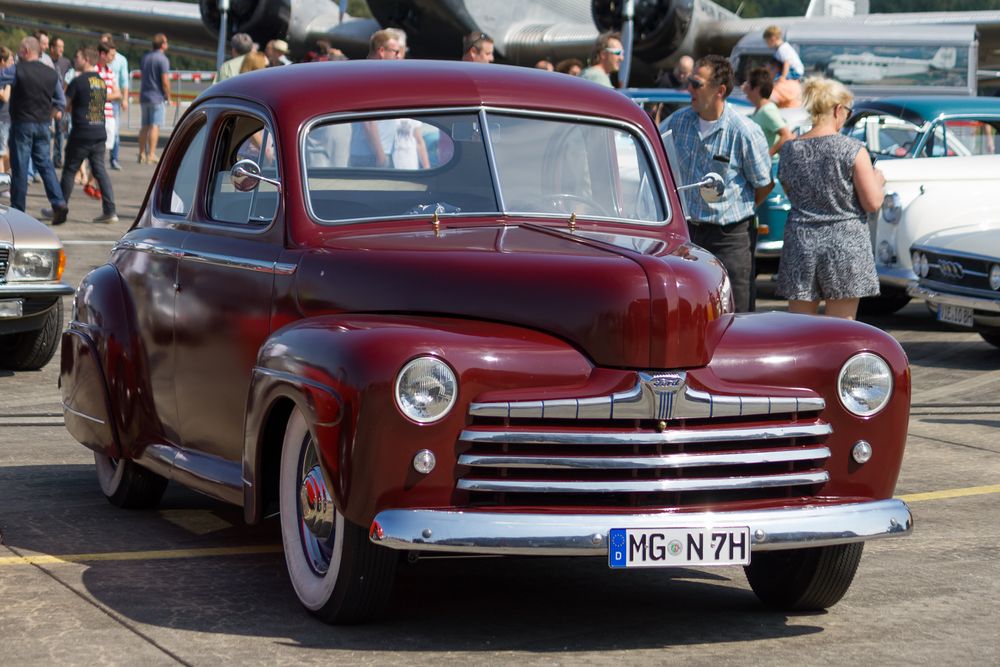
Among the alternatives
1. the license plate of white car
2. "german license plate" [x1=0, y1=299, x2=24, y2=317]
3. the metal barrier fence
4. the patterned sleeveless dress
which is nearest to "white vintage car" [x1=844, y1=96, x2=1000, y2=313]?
the license plate of white car

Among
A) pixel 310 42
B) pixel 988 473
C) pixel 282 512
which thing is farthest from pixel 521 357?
pixel 310 42

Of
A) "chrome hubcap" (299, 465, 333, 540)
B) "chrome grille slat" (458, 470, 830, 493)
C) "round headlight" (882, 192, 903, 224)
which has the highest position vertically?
"round headlight" (882, 192, 903, 224)

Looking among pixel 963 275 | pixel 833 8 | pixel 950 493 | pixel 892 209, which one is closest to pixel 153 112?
pixel 892 209

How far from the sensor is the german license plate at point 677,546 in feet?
14.9

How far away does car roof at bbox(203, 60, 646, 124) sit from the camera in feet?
19.1

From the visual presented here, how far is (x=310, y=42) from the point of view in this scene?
38281 mm

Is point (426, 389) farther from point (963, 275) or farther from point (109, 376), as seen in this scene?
point (963, 275)

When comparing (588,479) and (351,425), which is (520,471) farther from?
(351,425)

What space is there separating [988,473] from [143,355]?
164 inches

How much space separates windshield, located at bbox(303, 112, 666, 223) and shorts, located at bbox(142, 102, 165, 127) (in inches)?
849

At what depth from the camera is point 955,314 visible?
11930 mm

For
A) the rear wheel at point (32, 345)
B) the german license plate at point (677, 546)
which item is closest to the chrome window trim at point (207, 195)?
the german license plate at point (677, 546)

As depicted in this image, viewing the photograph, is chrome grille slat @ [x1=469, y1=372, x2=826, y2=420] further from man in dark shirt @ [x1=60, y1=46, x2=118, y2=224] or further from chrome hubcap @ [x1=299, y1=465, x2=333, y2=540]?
man in dark shirt @ [x1=60, y1=46, x2=118, y2=224]

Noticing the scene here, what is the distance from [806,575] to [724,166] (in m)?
4.08
